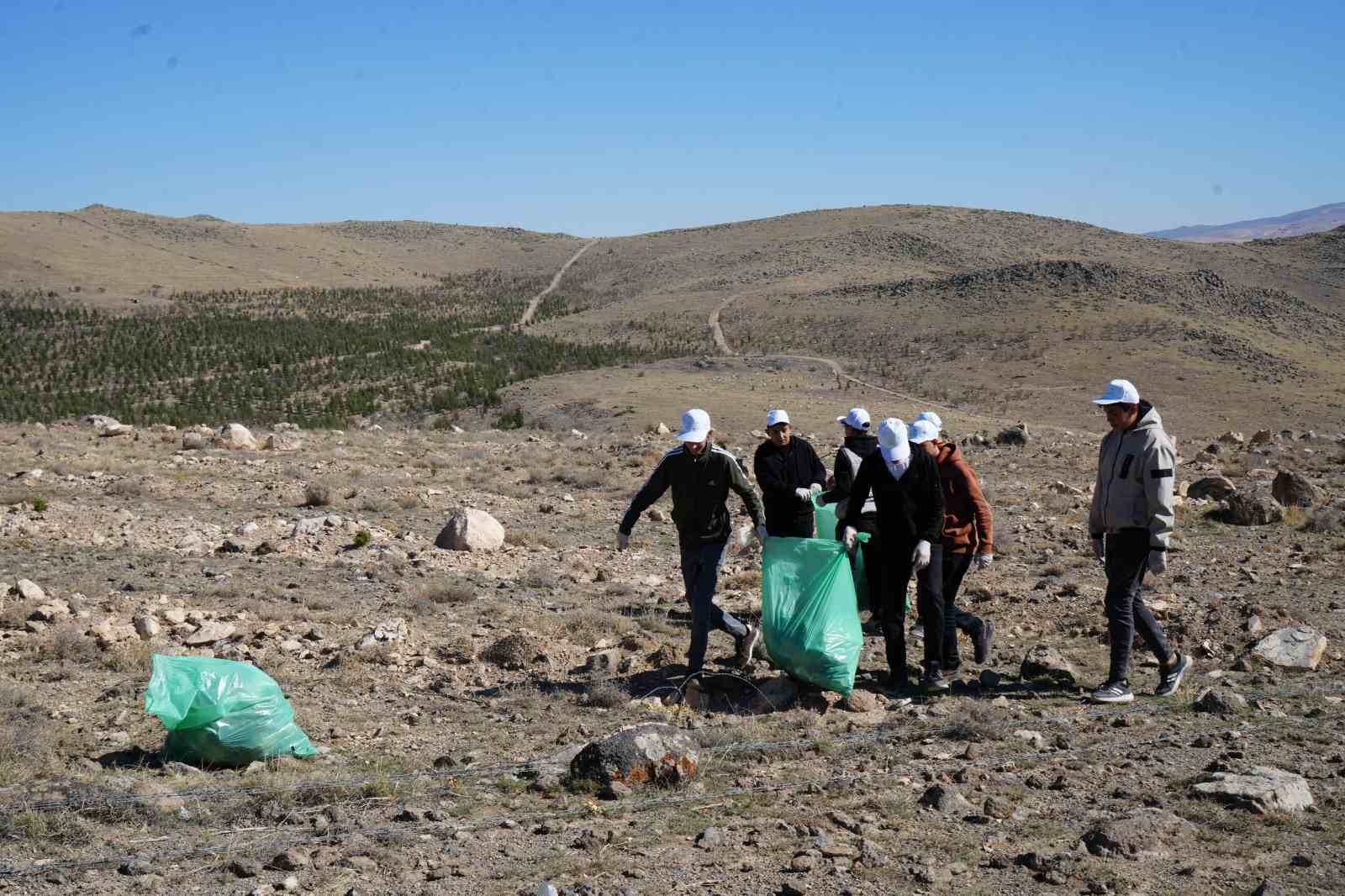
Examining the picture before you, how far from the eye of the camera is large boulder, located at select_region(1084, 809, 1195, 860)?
15.6 feet

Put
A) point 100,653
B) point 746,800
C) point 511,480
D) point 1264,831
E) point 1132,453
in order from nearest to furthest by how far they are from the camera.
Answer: point 1264,831, point 746,800, point 1132,453, point 100,653, point 511,480

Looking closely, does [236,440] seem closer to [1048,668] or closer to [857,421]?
[857,421]

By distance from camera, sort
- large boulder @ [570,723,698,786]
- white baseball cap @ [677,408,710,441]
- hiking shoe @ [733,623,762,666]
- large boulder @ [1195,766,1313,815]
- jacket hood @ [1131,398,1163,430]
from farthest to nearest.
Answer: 1. hiking shoe @ [733,623,762,666]
2. white baseball cap @ [677,408,710,441]
3. jacket hood @ [1131,398,1163,430]
4. large boulder @ [570,723,698,786]
5. large boulder @ [1195,766,1313,815]

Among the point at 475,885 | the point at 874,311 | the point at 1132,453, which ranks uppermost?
the point at 874,311

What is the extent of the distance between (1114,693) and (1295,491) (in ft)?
24.8

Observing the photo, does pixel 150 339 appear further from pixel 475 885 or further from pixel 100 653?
pixel 475 885

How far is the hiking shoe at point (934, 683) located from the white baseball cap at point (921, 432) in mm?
1447

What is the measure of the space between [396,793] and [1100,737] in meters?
3.76

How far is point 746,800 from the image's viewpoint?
18.0ft

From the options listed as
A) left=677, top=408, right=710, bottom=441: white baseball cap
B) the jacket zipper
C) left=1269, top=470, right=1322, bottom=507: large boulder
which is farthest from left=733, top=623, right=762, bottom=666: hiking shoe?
left=1269, top=470, right=1322, bottom=507: large boulder

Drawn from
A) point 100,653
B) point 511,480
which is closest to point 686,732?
point 100,653

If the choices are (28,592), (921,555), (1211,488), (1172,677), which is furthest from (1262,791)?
(1211,488)

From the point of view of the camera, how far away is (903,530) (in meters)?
7.07

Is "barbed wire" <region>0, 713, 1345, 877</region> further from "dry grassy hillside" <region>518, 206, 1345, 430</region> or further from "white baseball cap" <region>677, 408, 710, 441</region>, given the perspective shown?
"dry grassy hillside" <region>518, 206, 1345, 430</region>
